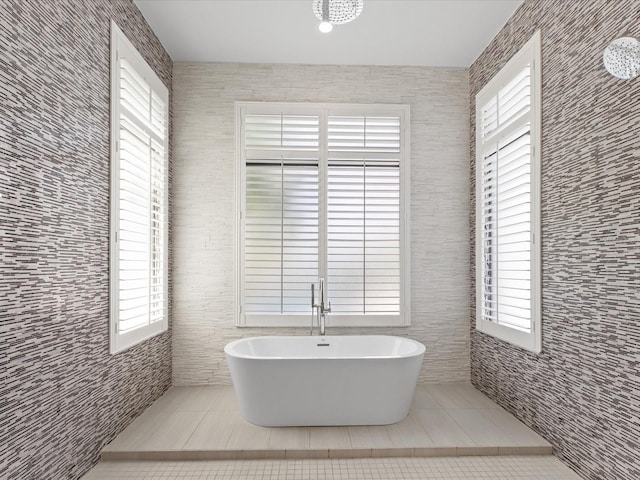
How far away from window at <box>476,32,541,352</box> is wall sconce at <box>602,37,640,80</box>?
0.72m

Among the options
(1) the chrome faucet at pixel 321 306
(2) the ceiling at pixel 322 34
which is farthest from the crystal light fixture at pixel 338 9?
(1) the chrome faucet at pixel 321 306

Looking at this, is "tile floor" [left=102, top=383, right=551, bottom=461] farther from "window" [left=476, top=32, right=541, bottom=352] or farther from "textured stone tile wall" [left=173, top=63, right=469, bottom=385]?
"textured stone tile wall" [left=173, top=63, right=469, bottom=385]

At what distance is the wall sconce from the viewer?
2.06 meters

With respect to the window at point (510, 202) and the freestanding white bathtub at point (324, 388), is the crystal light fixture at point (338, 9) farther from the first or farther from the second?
the freestanding white bathtub at point (324, 388)

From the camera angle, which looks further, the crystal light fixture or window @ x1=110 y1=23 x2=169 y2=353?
window @ x1=110 y1=23 x2=169 y2=353

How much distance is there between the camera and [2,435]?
1.79 metres

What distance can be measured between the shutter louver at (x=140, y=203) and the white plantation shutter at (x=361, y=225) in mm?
1445

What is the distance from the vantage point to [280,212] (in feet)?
13.2

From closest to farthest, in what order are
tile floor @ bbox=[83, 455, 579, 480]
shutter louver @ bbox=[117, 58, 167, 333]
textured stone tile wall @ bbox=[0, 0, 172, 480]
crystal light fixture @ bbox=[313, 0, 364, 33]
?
1. textured stone tile wall @ bbox=[0, 0, 172, 480]
2. crystal light fixture @ bbox=[313, 0, 364, 33]
3. tile floor @ bbox=[83, 455, 579, 480]
4. shutter louver @ bbox=[117, 58, 167, 333]

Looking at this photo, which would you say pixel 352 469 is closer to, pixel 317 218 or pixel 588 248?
pixel 588 248

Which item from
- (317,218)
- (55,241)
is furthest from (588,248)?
(55,241)

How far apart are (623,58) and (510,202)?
1.29 metres

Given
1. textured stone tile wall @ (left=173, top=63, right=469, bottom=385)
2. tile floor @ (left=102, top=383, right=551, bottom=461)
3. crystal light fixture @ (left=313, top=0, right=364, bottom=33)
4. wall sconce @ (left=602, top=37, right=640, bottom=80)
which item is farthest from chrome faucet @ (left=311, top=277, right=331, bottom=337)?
wall sconce @ (left=602, top=37, right=640, bottom=80)

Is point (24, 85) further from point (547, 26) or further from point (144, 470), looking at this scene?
point (547, 26)
